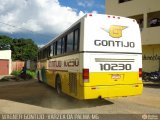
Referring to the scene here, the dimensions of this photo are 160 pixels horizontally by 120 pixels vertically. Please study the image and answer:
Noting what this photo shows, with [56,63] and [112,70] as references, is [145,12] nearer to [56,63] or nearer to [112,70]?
[56,63]

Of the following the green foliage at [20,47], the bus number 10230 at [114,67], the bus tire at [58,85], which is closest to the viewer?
the bus number 10230 at [114,67]

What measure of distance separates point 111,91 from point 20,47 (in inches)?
2791

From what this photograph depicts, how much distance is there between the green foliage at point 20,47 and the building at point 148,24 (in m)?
49.4

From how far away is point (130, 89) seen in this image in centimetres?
1100

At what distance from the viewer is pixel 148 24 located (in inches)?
1130

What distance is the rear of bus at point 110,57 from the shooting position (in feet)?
34.1

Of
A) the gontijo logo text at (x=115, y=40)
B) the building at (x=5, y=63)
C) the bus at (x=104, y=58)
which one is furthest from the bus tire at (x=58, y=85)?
the building at (x=5, y=63)

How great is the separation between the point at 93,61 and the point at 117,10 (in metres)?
21.7

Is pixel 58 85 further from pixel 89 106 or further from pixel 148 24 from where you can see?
pixel 148 24

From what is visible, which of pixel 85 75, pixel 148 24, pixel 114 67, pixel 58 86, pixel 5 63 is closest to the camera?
pixel 85 75

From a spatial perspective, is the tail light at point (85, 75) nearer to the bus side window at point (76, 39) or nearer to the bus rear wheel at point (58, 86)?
the bus side window at point (76, 39)

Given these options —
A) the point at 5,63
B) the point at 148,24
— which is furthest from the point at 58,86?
the point at 5,63

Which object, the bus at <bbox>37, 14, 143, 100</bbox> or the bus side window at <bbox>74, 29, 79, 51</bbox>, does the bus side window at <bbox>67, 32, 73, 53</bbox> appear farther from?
the bus side window at <bbox>74, 29, 79, 51</bbox>

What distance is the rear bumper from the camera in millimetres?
10341
